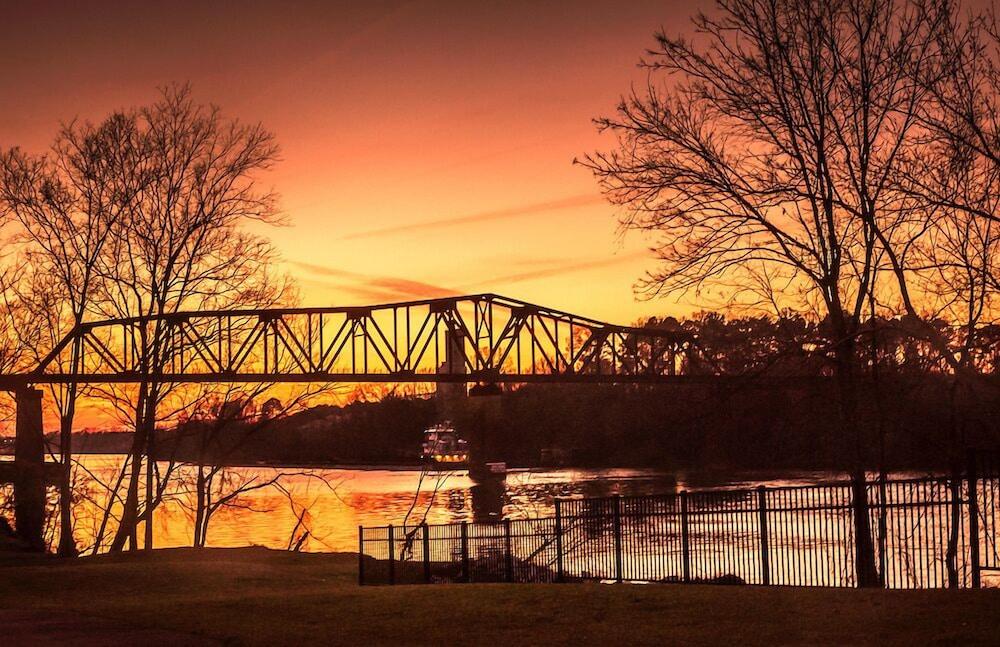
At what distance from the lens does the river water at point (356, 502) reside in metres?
56.1

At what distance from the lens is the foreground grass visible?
12.2 m

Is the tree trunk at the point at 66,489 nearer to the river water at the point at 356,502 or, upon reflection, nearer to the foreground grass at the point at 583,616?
the river water at the point at 356,502

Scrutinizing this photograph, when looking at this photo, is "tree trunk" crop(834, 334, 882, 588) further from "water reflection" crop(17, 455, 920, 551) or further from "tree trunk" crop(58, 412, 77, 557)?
"tree trunk" crop(58, 412, 77, 557)

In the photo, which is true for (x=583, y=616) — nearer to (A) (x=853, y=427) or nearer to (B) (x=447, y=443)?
(A) (x=853, y=427)

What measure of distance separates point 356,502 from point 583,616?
7978 cm

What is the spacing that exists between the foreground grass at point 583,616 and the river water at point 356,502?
974 inches

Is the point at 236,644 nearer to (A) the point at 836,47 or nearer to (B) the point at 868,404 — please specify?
(B) the point at 868,404

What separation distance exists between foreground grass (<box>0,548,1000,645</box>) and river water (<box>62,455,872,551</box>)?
24741mm

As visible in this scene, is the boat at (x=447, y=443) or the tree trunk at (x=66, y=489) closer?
the tree trunk at (x=66, y=489)

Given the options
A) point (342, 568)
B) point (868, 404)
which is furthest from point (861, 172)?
point (342, 568)

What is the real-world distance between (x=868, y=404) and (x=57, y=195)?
2784 centimetres

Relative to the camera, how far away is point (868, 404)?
774 inches

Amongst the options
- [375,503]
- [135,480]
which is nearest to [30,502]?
[135,480]

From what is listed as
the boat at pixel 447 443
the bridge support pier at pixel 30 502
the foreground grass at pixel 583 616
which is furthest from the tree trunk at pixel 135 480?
the boat at pixel 447 443
